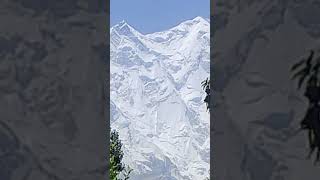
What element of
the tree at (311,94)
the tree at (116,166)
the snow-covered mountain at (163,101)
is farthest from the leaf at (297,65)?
the snow-covered mountain at (163,101)

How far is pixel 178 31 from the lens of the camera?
575ft

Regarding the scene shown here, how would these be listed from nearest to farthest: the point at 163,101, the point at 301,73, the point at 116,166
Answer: the point at 301,73, the point at 116,166, the point at 163,101

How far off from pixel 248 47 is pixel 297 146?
44 cm

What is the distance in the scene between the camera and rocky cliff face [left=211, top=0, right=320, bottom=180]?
2.62 meters

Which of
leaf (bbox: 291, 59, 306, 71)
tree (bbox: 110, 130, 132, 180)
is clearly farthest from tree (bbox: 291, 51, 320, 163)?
tree (bbox: 110, 130, 132, 180)

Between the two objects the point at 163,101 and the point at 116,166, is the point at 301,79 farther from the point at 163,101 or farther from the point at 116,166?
the point at 163,101

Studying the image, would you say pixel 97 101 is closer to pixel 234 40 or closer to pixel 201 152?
pixel 234 40

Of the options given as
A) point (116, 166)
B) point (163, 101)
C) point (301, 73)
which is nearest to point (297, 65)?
point (301, 73)

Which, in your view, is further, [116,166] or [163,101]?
[163,101]

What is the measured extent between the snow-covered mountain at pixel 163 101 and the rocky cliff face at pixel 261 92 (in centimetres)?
12762

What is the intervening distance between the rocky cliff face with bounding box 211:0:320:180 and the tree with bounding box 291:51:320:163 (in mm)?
23

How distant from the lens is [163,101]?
525 feet

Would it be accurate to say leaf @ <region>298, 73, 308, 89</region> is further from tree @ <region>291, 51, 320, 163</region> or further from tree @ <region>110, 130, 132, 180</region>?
tree @ <region>110, 130, 132, 180</region>

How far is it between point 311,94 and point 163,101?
158 metres
